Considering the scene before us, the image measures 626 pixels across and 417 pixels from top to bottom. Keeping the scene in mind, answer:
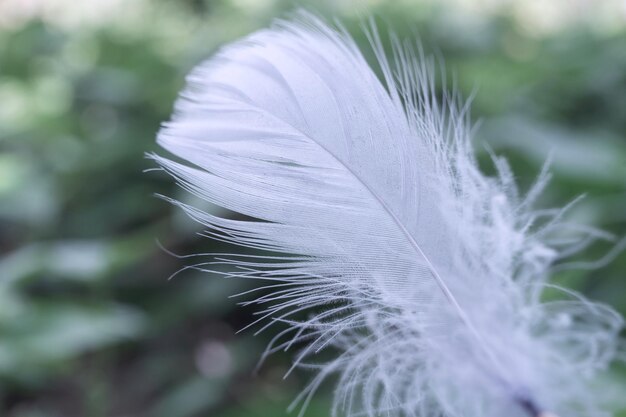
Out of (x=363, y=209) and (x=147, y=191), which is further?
(x=147, y=191)

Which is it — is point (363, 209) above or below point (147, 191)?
above

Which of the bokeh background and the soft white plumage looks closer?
the soft white plumage

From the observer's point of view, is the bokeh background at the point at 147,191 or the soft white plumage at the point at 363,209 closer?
the soft white plumage at the point at 363,209

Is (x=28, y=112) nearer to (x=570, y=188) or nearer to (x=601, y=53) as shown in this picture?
(x=570, y=188)

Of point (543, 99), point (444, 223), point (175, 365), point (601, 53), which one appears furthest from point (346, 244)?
point (601, 53)
